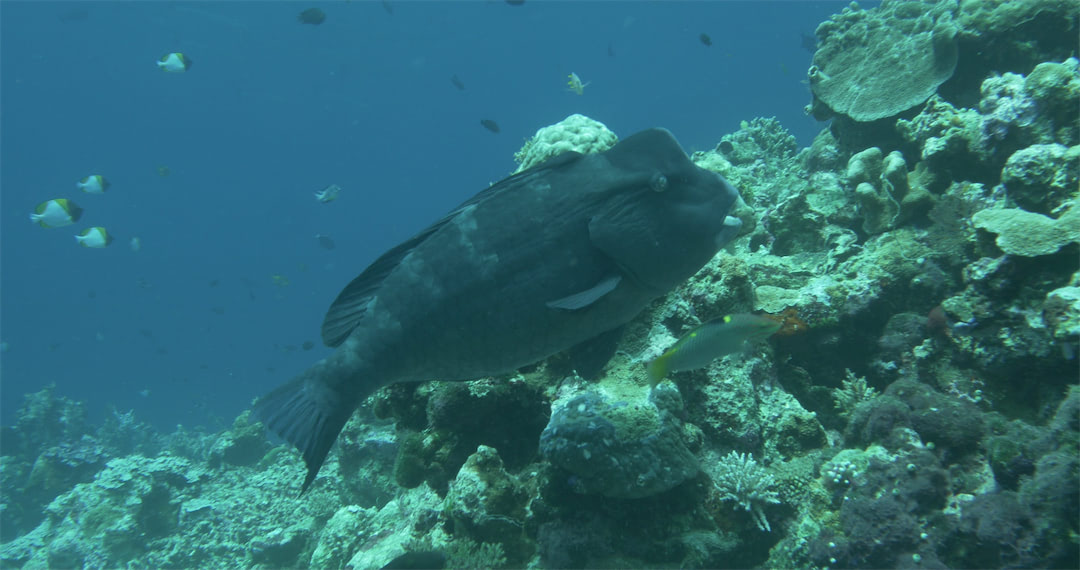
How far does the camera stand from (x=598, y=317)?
8.86 feet

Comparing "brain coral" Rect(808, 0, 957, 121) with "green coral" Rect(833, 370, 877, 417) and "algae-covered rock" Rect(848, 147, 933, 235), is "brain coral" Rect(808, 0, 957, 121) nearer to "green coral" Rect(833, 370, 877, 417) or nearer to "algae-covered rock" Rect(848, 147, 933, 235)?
"algae-covered rock" Rect(848, 147, 933, 235)

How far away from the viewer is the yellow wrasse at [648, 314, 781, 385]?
3201mm

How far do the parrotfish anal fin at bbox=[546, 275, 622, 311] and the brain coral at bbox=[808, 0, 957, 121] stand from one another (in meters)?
7.11

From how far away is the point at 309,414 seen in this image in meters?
3.05

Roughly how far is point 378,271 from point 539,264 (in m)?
1.05

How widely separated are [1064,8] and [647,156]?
24.9 ft

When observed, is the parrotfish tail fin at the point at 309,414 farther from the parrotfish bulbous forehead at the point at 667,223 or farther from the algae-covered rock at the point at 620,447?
the parrotfish bulbous forehead at the point at 667,223

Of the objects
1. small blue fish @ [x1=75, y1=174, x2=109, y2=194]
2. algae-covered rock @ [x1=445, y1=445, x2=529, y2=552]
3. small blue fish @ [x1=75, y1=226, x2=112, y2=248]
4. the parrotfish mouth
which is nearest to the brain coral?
the parrotfish mouth

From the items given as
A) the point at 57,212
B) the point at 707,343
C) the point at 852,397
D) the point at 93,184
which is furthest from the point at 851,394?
the point at 93,184

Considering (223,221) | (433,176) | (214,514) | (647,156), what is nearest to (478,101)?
(433,176)

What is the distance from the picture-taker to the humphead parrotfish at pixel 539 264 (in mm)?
2641

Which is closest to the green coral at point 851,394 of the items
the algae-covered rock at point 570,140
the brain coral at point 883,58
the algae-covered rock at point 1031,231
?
the algae-covered rock at point 1031,231

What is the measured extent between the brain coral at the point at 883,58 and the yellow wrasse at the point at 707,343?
6.14m

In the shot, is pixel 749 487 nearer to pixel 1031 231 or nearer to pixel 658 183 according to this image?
pixel 658 183
